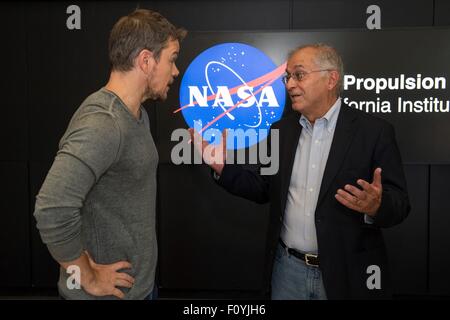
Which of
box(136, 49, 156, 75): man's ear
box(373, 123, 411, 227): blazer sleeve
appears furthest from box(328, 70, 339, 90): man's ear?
box(136, 49, 156, 75): man's ear

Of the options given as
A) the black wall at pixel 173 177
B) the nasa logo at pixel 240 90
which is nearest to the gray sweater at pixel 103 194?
the nasa logo at pixel 240 90

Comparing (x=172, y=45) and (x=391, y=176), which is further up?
(x=172, y=45)

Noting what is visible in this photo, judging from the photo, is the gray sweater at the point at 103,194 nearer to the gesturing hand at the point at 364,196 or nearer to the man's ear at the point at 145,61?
the man's ear at the point at 145,61

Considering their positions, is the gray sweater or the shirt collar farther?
the shirt collar

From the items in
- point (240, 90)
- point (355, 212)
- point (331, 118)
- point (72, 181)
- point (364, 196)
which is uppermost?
point (240, 90)

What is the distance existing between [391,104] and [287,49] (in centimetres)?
93

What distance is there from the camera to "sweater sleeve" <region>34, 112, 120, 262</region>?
121cm

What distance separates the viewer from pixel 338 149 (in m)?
2.03

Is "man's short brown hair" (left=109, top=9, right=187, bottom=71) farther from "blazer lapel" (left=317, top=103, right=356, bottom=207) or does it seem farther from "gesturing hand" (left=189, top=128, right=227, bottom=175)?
"blazer lapel" (left=317, top=103, right=356, bottom=207)

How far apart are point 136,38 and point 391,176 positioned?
4.19ft

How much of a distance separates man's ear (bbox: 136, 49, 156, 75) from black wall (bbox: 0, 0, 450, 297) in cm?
206

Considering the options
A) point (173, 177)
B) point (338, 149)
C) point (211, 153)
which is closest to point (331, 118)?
point (338, 149)

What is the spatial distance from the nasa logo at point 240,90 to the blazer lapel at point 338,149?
56.0 inches

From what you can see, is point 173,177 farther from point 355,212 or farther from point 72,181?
point 72,181
